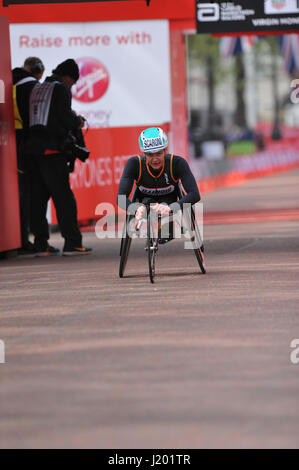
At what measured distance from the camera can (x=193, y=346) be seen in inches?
294

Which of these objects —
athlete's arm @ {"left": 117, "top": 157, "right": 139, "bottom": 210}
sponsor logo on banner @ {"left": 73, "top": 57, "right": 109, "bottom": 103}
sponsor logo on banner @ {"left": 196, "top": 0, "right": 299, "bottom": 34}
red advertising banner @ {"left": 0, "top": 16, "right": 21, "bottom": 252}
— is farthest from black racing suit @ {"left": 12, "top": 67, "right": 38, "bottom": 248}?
sponsor logo on banner @ {"left": 73, "top": 57, "right": 109, "bottom": 103}

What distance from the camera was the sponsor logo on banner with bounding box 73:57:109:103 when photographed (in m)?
20.6

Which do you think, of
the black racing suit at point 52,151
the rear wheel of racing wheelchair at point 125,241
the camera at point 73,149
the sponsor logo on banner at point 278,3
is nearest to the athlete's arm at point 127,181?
the rear wheel of racing wheelchair at point 125,241

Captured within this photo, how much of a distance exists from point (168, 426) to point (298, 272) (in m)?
5.98

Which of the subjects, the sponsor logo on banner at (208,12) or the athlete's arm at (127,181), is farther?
the sponsor logo on banner at (208,12)

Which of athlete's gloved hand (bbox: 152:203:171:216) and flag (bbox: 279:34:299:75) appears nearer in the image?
athlete's gloved hand (bbox: 152:203:171:216)

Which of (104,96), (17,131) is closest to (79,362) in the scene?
(17,131)

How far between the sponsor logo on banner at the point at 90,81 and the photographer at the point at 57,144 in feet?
23.7

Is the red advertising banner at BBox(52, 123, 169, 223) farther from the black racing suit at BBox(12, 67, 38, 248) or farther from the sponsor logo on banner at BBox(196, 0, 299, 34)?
the black racing suit at BBox(12, 67, 38, 248)

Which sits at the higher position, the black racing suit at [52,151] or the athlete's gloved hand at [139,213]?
the black racing suit at [52,151]

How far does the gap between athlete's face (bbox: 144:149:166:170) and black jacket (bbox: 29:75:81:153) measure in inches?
94.5

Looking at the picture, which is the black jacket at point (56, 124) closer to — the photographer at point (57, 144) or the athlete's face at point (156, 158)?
the photographer at point (57, 144)

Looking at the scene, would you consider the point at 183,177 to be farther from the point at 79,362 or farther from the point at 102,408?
the point at 102,408

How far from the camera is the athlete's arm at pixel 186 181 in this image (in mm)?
10812
